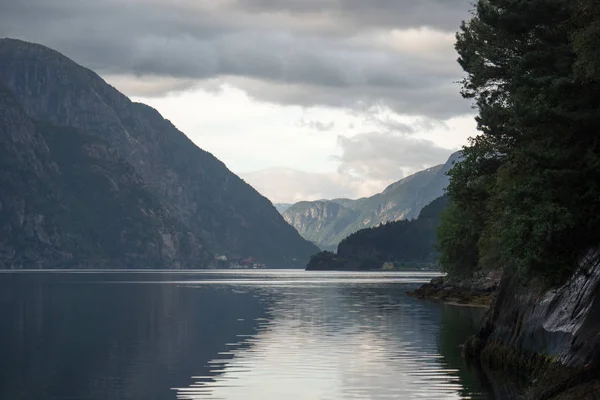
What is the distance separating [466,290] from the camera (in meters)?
152

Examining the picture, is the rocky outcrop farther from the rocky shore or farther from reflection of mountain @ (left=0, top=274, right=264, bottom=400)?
the rocky shore

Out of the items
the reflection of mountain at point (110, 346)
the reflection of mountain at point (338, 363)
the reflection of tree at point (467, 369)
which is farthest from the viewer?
the reflection of mountain at point (110, 346)

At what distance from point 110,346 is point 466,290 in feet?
296

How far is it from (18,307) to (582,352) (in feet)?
322

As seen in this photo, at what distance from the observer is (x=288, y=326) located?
295 ft

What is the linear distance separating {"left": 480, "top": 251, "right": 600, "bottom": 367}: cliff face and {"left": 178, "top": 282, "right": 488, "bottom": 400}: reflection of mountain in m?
4.48

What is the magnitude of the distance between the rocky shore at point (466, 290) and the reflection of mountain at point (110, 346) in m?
32.2

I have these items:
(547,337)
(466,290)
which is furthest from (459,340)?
(466,290)

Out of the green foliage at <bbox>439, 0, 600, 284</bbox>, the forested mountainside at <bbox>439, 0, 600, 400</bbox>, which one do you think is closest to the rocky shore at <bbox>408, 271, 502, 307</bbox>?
the forested mountainside at <bbox>439, 0, 600, 400</bbox>

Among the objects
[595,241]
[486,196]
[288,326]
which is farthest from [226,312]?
[595,241]

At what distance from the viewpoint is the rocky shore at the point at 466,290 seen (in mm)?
139125

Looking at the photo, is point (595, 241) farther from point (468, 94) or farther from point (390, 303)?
point (390, 303)

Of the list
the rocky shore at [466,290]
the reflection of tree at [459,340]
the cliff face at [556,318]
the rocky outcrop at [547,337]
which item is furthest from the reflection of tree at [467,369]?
the rocky shore at [466,290]

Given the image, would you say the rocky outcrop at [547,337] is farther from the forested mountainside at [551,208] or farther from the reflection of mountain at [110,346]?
the reflection of mountain at [110,346]
